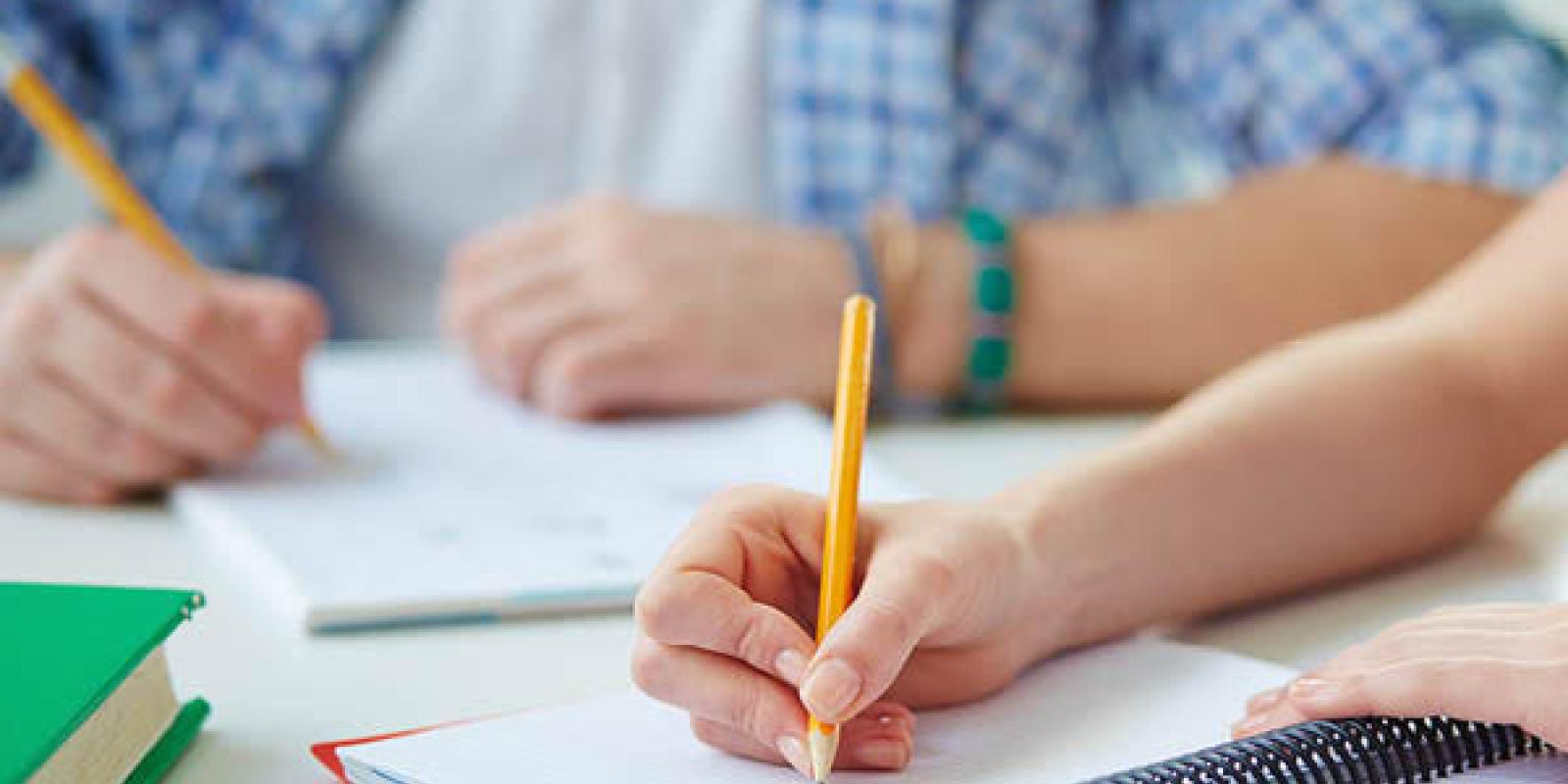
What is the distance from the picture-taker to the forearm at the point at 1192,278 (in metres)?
0.93

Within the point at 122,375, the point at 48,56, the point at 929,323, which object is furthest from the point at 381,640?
the point at 48,56

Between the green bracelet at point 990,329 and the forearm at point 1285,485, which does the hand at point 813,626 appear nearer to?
the forearm at point 1285,485

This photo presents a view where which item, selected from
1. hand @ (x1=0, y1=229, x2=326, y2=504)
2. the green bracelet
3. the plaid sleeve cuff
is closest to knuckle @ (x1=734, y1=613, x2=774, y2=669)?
hand @ (x1=0, y1=229, x2=326, y2=504)

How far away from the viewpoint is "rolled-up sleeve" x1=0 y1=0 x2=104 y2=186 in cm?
109

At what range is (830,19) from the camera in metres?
1.08

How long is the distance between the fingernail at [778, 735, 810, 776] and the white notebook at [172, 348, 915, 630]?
0.19m

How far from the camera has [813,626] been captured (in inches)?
18.9

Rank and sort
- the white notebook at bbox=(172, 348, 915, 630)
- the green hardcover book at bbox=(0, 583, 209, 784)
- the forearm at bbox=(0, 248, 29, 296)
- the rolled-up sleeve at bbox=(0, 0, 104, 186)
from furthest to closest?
the rolled-up sleeve at bbox=(0, 0, 104, 186) → the forearm at bbox=(0, 248, 29, 296) → the white notebook at bbox=(172, 348, 915, 630) → the green hardcover book at bbox=(0, 583, 209, 784)

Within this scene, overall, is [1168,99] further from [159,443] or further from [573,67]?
[159,443]

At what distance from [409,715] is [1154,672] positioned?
215 mm

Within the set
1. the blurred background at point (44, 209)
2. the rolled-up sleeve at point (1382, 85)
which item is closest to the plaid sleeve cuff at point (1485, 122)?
the rolled-up sleeve at point (1382, 85)

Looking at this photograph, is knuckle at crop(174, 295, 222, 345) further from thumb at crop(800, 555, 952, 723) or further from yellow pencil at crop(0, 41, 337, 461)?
thumb at crop(800, 555, 952, 723)

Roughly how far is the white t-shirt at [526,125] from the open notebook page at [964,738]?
69cm

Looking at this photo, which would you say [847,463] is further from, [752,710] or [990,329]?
[990,329]
